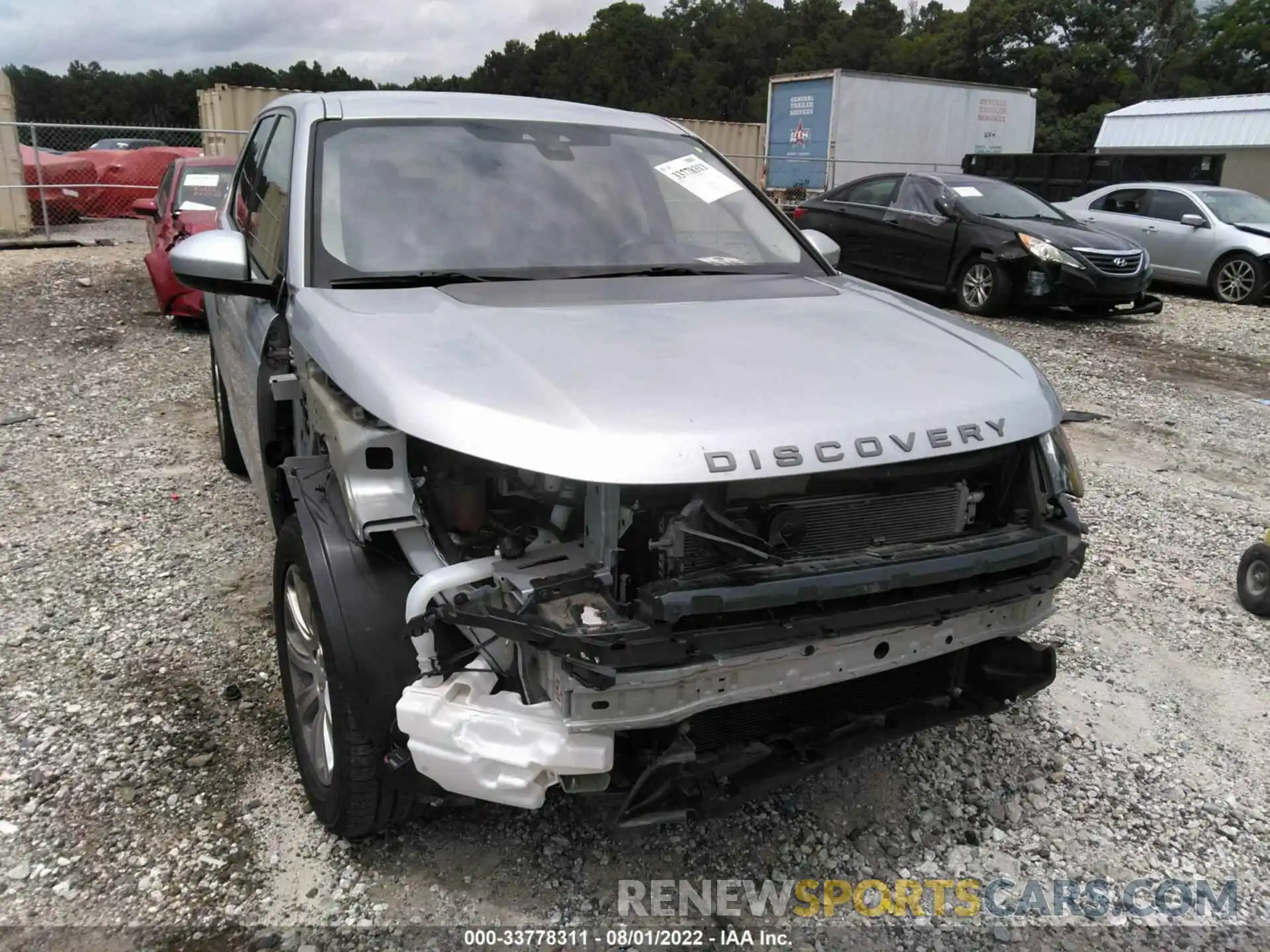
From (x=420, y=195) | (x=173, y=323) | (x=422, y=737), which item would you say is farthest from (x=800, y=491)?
(x=173, y=323)

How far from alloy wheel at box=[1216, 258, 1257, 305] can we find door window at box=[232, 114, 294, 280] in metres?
12.0

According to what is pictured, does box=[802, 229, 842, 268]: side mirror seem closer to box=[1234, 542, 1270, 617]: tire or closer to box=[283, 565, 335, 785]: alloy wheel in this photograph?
box=[1234, 542, 1270, 617]: tire

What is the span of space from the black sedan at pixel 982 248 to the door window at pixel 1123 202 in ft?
7.75

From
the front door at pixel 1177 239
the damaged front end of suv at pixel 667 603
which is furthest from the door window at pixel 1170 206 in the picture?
the damaged front end of suv at pixel 667 603

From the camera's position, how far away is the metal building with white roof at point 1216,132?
22625 millimetres

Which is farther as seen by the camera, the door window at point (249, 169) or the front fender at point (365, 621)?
the door window at point (249, 169)

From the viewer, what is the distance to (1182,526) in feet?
17.0

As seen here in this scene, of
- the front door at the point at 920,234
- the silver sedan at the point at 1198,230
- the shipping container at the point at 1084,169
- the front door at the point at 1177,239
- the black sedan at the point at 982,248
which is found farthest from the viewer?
the shipping container at the point at 1084,169

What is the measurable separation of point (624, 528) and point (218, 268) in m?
1.86

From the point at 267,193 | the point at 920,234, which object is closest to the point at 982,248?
the point at 920,234

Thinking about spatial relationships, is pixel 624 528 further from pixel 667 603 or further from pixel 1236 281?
pixel 1236 281

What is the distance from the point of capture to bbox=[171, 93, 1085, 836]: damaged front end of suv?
2.11 metres

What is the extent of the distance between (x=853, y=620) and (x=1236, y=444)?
5.72 m

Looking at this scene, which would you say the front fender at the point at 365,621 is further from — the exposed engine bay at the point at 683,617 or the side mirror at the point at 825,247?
the side mirror at the point at 825,247
